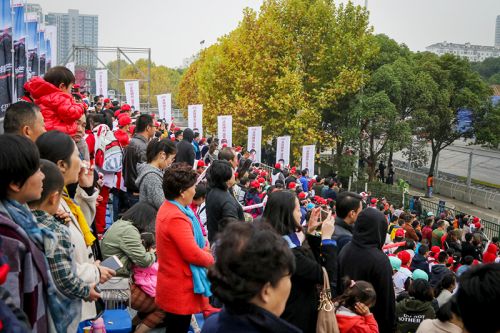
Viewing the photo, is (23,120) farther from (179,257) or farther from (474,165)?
(474,165)

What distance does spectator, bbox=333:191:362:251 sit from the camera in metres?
5.80

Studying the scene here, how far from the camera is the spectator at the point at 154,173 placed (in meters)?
6.11

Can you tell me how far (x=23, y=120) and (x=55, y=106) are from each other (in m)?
1.35

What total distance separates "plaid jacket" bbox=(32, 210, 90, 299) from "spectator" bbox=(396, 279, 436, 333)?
3509 mm

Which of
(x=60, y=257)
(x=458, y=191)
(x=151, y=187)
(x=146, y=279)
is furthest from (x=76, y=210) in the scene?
(x=458, y=191)

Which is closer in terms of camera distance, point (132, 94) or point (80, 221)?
point (80, 221)

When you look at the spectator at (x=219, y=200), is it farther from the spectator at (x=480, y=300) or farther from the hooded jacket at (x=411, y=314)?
the spectator at (x=480, y=300)

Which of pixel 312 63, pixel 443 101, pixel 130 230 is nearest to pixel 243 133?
pixel 312 63

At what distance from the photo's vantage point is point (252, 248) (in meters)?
2.54

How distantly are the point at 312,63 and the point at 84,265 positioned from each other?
2576 centimetres

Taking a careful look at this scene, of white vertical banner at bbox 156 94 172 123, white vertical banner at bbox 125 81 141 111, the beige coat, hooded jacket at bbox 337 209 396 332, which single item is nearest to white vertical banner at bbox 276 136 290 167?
white vertical banner at bbox 156 94 172 123

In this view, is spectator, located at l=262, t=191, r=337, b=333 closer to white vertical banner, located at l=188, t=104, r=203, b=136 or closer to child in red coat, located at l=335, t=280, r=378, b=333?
child in red coat, located at l=335, t=280, r=378, b=333

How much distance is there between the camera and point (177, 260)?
181 inches

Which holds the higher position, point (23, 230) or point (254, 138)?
point (23, 230)
